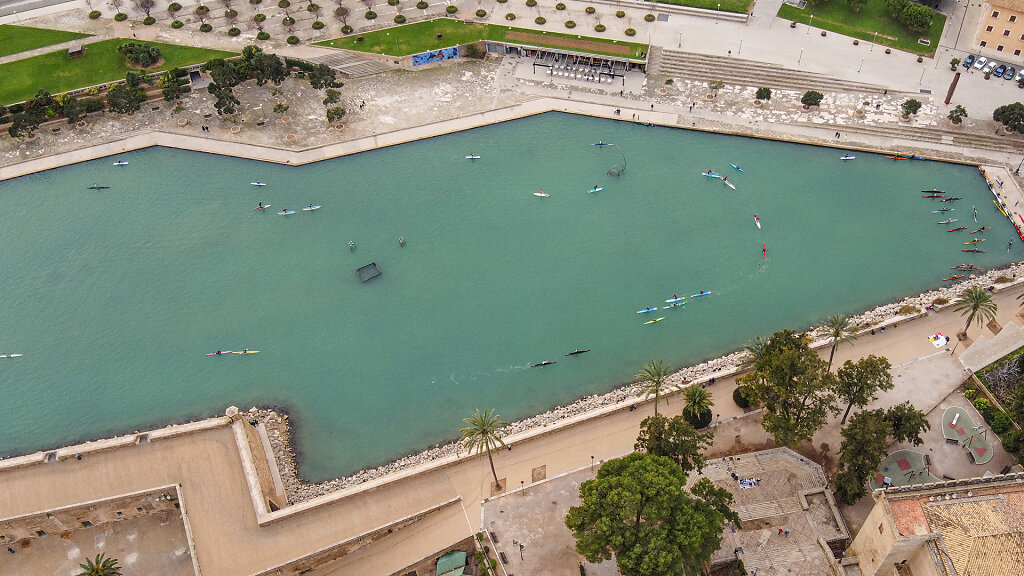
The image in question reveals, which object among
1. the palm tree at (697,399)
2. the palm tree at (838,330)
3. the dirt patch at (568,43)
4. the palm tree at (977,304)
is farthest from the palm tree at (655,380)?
the dirt patch at (568,43)

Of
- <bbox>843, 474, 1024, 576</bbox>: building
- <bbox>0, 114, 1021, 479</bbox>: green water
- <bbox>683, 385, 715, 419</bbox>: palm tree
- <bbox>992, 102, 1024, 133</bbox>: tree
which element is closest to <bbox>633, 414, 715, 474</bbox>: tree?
<bbox>683, 385, 715, 419</bbox>: palm tree

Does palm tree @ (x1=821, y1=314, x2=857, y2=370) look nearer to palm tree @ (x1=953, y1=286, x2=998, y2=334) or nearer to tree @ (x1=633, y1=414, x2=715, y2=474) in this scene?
palm tree @ (x1=953, y1=286, x2=998, y2=334)

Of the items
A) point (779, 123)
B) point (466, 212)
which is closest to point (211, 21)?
point (466, 212)

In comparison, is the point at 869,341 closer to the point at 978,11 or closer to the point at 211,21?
the point at 978,11

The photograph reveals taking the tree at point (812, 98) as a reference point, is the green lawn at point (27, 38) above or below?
above

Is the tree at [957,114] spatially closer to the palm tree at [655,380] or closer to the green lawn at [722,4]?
the green lawn at [722,4]

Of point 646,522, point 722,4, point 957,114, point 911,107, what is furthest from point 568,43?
point 646,522
